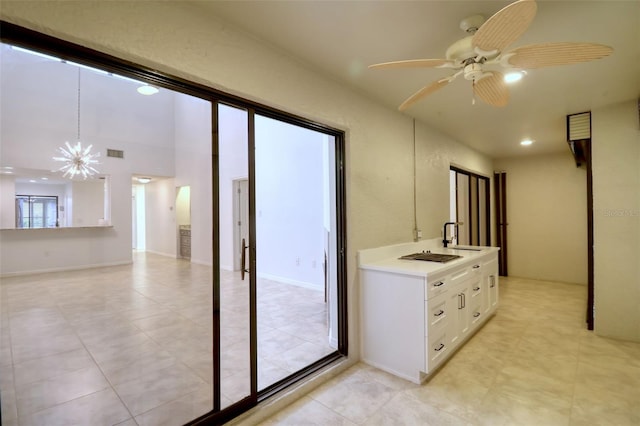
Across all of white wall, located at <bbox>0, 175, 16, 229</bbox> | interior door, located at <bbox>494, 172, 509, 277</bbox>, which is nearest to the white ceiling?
white wall, located at <bbox>0, 175, 16, 229</bbox>

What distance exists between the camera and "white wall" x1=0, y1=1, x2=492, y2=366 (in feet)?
4.29

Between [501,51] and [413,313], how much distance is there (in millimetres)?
1838

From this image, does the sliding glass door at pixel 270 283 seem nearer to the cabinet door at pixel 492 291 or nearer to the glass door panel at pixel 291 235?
the glass door panel at pixel 291 235

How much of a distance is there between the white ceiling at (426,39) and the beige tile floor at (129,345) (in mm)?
1703

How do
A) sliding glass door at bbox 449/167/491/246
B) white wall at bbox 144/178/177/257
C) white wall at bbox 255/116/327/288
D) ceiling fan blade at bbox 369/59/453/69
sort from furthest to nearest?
1. white wall at bbox 255/116/327/288
2. sliding glass door at bbox 449/167/491/246
3. white wall at bbox 144/178/177/257
4. ceiling fan blade at bbox 369/59/453/69

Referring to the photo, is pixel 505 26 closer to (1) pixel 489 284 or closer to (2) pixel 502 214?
(1) pixel 489 284

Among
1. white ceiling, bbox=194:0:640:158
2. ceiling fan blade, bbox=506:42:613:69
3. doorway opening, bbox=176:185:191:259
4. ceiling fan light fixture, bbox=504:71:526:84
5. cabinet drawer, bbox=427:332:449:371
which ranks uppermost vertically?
white ceiling, bbox=194:0:640:158

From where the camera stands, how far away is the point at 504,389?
2201mm

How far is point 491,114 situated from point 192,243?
354 centimetres

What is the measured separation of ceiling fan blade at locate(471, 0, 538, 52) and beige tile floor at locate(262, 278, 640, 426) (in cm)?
219

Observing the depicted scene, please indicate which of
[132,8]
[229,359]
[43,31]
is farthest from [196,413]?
[132,8]

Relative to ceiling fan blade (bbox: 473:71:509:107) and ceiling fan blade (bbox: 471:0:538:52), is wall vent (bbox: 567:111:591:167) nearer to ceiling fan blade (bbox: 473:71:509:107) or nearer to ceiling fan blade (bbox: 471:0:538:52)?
ceiling fan blade (bbox: 473:71:509:107)

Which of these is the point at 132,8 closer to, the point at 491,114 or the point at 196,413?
the point at 196,413

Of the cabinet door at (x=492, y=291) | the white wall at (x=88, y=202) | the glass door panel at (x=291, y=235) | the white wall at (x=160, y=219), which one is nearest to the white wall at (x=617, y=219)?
the cabinet door at (x=492, y=291)
